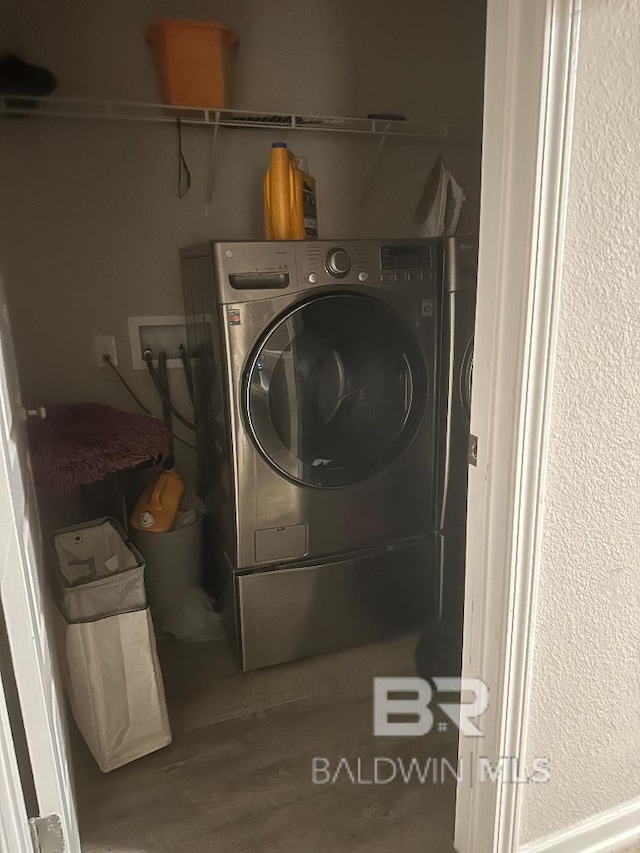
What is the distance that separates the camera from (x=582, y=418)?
3.56 feet

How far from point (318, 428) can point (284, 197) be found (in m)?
0.71

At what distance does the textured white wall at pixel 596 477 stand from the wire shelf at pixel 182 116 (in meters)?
1.33

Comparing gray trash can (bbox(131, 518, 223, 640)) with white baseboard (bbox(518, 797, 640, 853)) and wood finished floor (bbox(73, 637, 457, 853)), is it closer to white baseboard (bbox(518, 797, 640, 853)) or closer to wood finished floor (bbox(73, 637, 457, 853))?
wood finished floor (bbox(73, 637, 457, 853))

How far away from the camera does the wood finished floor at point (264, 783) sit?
4.77 ft

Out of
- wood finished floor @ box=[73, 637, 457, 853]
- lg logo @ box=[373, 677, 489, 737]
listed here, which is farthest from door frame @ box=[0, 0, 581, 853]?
lg logo @ box=[373, 677, 489, 737]

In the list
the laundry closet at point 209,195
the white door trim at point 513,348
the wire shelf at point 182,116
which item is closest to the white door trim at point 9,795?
the laundry closet at point 209,195

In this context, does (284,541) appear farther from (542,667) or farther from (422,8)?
(422,8)

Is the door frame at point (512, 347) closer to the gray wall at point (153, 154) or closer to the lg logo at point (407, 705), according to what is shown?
the lg logo at point (407, 705)

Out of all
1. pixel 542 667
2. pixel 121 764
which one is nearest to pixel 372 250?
pixel 542 667

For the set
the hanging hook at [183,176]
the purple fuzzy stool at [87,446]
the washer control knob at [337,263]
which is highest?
the hanging hook at [183,176]

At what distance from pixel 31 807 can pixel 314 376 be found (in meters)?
1.22

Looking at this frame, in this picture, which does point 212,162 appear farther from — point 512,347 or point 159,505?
point 512,347

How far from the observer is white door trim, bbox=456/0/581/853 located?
91 centimetres

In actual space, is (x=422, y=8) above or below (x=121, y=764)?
above
